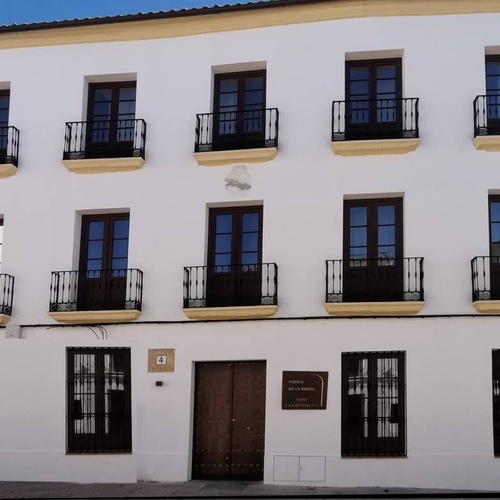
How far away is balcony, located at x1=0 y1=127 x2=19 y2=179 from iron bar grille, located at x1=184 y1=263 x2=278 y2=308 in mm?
4222

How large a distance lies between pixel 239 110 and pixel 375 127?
268 cm

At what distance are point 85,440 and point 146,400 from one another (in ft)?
4.68

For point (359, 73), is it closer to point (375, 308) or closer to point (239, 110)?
point (239, 110)

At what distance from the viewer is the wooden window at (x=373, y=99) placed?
16.8 m

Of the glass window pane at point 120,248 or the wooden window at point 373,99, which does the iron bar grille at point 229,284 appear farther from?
the wooden window at point 373,99

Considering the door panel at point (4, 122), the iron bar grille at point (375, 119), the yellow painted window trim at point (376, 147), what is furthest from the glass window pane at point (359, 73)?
the door panel at point (4, 122)

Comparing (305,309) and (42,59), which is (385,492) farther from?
(42,59)

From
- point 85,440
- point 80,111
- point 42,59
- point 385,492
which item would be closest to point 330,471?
point 385,492

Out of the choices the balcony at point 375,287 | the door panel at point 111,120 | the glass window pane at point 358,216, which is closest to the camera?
the balcony at point 375,287

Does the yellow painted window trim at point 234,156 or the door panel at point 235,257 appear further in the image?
the yellow painted window trim at point 234,156

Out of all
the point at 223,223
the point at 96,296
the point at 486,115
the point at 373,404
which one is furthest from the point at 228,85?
the point at 373,404

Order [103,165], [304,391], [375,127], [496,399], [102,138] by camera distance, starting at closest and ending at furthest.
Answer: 1. [496,399]
2. [304,391]
3. [375,127]
4. [103,165]
5. [102,138]

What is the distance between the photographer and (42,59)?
1853 cm

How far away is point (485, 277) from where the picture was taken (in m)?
15.8
